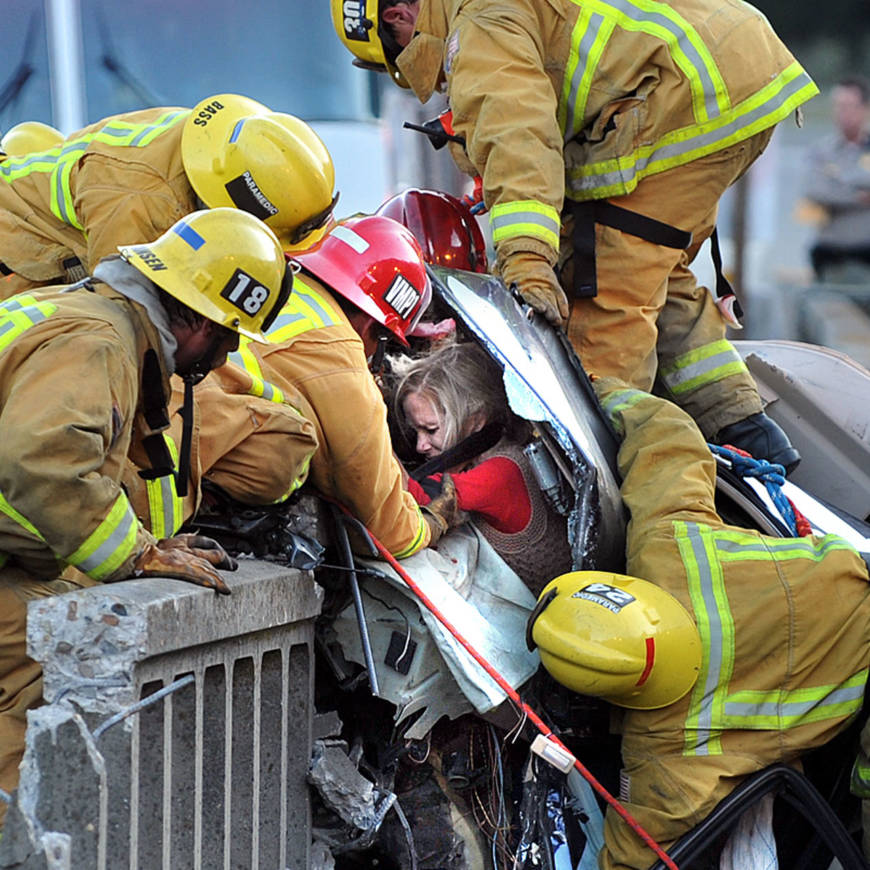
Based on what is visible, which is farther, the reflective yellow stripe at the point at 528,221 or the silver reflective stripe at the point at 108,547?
the reflective yellow stripe at the point at 528,221

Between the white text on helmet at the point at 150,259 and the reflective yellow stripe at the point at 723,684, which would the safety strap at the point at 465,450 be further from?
the white text on helmet at the point at 150,259

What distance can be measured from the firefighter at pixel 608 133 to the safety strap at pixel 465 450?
0.37 m

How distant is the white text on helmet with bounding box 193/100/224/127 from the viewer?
3850 millimetres

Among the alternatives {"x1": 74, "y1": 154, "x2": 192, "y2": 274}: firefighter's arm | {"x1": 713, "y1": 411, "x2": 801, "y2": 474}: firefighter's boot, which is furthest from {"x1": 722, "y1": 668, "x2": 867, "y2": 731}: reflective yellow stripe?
{"x1": 74, "y1": 154, "x2": 192, "y2": 274}: firefighter's arm

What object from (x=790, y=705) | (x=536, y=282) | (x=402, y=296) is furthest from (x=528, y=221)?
(x=790, y=705)

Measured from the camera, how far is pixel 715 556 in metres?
3.53

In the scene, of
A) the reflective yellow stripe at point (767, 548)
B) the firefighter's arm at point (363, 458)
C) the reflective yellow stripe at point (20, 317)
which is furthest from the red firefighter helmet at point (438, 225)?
the reflective yellow stripe at point (20, 317)

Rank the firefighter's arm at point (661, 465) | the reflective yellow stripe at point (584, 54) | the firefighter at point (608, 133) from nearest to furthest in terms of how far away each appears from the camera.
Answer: the firefighter's arm at point (661, 465)
the firefighter at point (608, 133)
the reflective yellow stripe at point (584, 54)

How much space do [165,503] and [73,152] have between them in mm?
1486

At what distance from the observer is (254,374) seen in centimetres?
334

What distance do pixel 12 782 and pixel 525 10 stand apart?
260 centimetres

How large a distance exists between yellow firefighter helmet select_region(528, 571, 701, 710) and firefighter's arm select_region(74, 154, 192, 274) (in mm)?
1443

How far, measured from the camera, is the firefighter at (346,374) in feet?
11.0

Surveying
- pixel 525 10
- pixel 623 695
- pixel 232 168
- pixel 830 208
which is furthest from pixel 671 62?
pixel 830 208
